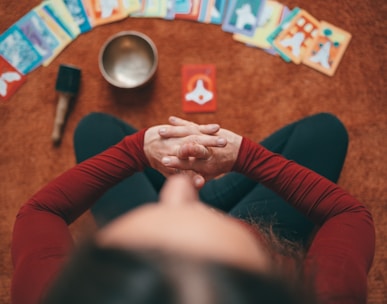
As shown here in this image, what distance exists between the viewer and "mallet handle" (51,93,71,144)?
1.26m

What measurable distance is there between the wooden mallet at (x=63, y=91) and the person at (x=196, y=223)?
0.25 meters

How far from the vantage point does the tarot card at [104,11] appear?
4.40 ft

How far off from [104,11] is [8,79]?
1.29 ft

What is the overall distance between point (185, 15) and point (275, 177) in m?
0.75

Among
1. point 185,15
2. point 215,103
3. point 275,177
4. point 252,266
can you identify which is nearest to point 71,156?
point 215,103

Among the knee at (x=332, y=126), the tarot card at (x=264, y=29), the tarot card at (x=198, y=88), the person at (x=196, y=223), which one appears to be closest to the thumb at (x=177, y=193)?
the person at (x=196, y=223)

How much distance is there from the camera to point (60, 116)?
126 centimetres

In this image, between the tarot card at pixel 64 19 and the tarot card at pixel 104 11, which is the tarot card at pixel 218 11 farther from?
the tarot card at pixel 64 19

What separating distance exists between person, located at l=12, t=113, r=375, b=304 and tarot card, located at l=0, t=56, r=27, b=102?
416 millimetres

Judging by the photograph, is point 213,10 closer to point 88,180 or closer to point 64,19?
point 64,19

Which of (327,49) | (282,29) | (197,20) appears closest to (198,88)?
(197,20)

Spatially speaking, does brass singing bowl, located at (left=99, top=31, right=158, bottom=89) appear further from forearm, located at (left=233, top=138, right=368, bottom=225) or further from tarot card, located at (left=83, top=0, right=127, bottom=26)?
forearm, located at (left=233, top=138, right=368, bottom=225)

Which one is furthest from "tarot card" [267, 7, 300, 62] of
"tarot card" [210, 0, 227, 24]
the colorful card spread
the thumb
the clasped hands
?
the thumb

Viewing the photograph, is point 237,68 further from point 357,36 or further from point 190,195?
point 190,195
